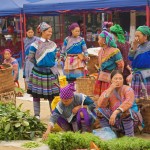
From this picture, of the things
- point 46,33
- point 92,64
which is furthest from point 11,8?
point 46,33

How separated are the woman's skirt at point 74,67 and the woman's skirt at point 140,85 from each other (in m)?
2.44

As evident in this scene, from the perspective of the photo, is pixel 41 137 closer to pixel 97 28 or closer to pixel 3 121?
pixel 3 121

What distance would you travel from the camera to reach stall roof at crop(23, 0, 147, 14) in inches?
468

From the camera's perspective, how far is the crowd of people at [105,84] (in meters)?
6.21

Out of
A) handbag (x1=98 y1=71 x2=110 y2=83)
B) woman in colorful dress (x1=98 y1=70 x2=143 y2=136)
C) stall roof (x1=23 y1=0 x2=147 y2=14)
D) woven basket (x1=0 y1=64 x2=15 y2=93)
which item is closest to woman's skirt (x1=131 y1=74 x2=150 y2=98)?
handbag (x1=98 y1=71 x2=110 y2=83)

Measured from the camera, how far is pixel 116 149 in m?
5.10

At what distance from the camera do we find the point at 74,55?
9570 millimetres

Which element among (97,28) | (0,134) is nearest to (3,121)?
(0,134)

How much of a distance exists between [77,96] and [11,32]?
14.2 metres

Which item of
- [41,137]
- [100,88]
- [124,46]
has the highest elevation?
[124,46]

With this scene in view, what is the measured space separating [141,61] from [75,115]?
4.53 ft

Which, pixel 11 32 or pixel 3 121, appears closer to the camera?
pixel 3 121

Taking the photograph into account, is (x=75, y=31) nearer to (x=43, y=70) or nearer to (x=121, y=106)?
(x=43, y=70)

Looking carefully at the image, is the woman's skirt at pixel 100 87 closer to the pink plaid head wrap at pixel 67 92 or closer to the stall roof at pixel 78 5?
the pink plaid head wrap at pixel 67 92
